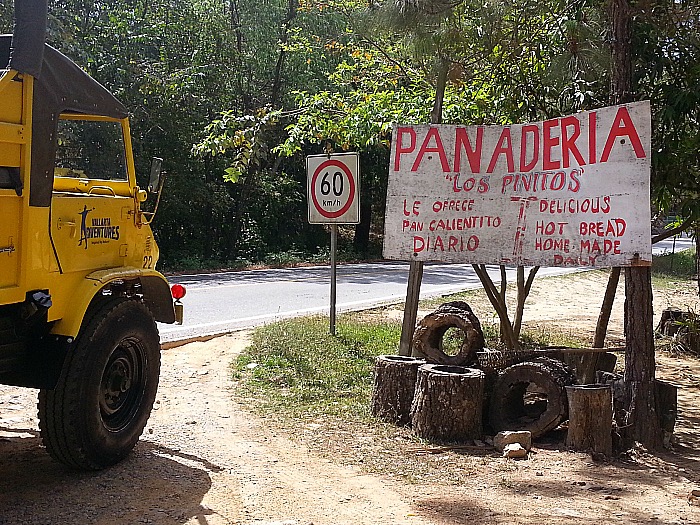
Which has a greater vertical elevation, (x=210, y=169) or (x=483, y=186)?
(x=210, y=169)

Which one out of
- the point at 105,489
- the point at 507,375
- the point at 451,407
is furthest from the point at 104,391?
the point at 507,375

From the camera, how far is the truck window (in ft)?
17.4

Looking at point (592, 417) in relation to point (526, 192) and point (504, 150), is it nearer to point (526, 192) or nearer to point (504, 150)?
point (526, 192)

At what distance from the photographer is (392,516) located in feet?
15.0

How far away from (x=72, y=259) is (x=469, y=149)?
3.38 metres

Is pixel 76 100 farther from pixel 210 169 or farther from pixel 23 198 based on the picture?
pixel 210 169

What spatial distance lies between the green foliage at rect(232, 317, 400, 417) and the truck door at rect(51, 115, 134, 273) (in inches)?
89.7

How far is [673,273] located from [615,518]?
22011mm

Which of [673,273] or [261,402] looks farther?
[673,273]

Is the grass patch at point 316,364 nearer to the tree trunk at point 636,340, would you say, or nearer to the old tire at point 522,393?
the old tire at point 522,393

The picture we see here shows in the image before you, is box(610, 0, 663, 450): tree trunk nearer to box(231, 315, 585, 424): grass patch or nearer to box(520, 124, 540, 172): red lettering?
box(520, 124, 540, 172): red lettering

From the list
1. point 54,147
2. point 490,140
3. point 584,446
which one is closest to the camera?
point 54,147

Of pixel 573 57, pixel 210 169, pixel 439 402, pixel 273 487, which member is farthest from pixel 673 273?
pixel 273 487

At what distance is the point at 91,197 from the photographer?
17.0 feet
